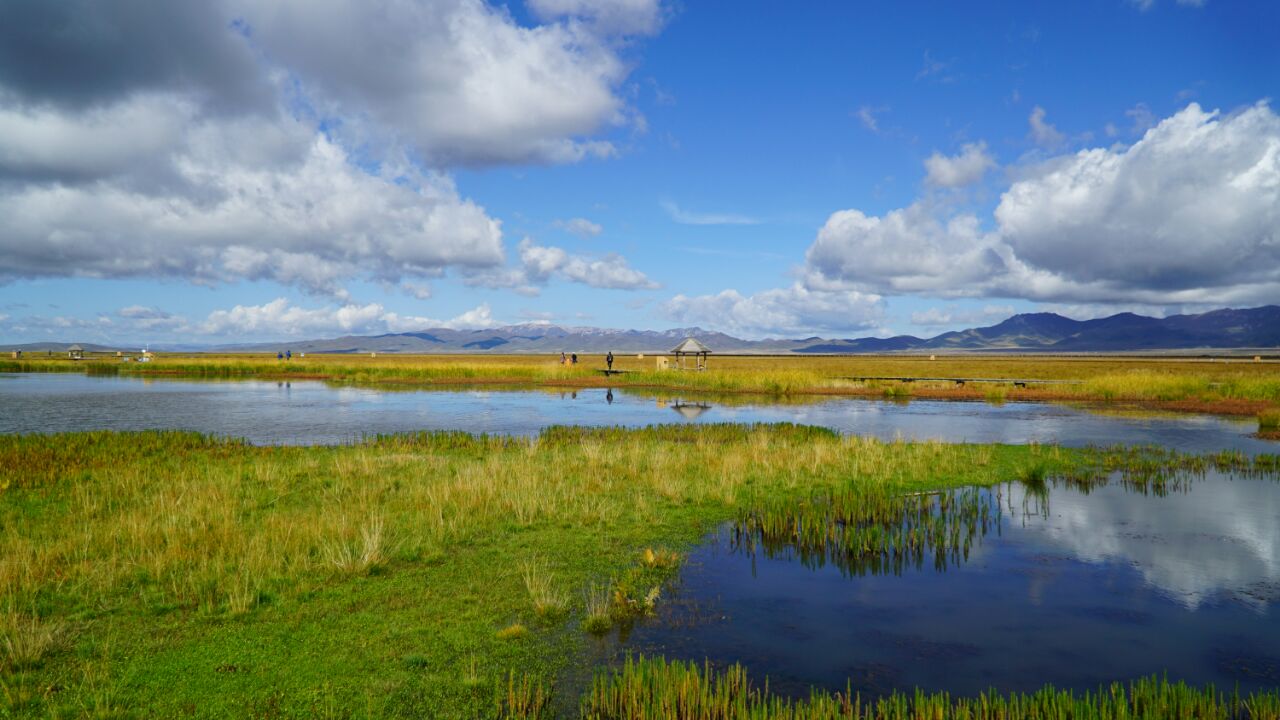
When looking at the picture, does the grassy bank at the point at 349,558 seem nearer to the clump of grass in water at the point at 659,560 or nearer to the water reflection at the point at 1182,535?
the clump of grass in water at the point at 659,560

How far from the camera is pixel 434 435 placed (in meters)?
24.9

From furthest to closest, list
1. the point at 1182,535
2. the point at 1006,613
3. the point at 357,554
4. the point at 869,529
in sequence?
the point at 1182,535 → the point at 869,529 → the point at 357,554 → the point at 1006,613

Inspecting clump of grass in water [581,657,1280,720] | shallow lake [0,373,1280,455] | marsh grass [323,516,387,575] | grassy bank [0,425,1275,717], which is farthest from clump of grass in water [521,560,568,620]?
shallow lake [0,373,1280,455]

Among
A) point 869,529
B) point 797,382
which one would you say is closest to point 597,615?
point 869,529

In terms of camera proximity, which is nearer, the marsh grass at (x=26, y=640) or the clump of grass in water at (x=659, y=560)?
the marsh grass at (x=26, y=640)

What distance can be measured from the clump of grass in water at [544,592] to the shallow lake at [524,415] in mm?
17162

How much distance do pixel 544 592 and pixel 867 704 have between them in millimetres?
4230

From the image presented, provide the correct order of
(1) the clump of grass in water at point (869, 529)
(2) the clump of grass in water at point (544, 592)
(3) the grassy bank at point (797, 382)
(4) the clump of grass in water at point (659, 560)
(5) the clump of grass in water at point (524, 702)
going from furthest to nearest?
(3) the grassy bank at point (797, 382), (1) the clump of grass in water at point (869, 529), (4) the clump of grass in water at point (659, 560), (2) the clump of grass in water at point (544, 592), (5) the clump of grass in water at point (524, 702)

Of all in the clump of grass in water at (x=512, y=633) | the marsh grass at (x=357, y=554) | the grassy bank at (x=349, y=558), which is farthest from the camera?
the marsh grass at (x=357, y=554)

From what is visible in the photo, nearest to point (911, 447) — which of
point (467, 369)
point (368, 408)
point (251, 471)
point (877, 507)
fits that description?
point (877, 507)

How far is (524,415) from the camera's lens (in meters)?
35.5

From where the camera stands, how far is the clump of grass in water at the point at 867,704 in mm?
6661

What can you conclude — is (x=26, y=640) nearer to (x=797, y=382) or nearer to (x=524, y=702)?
(x=524, y=702)

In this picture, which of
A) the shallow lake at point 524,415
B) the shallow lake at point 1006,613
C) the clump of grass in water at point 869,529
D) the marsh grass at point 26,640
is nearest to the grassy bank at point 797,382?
the shallow lake at point 524,415
